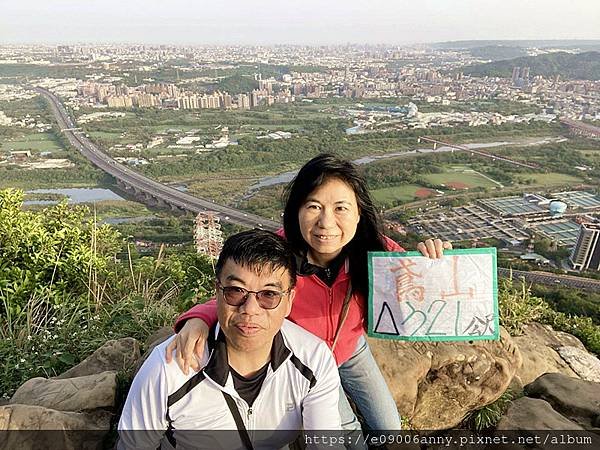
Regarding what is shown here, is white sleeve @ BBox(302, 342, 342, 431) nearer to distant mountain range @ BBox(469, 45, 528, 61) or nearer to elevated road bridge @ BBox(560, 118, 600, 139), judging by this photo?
elevated road bridge @ BBox(560, 118, 600, 139)

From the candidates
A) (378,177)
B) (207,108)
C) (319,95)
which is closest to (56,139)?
(207,108)

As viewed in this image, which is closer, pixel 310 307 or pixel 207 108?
pixel 310 307

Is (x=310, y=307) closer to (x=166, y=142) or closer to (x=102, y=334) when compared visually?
(x=102, y=334)

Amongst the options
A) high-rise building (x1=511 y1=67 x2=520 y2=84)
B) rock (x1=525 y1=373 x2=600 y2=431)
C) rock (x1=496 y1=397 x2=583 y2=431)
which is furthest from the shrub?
high-rise building (x1=511 y1=67 x2=520 y2=84)

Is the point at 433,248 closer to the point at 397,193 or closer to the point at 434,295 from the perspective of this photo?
the point at 434,295

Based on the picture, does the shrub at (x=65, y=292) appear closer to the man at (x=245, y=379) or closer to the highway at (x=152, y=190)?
the man at (x=245, y=379)

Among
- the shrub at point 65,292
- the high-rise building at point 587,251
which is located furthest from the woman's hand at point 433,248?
the high-rise building at point 587,251
